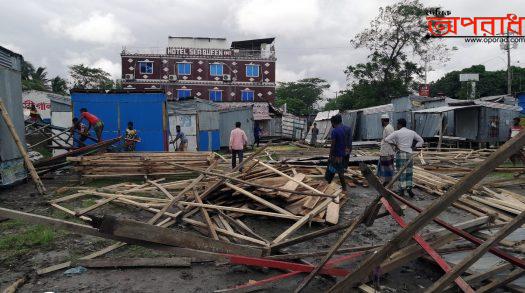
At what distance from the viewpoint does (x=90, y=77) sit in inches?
1940

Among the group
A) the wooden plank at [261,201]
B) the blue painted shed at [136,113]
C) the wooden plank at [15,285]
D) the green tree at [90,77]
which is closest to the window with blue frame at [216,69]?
the green tree at [90,77]

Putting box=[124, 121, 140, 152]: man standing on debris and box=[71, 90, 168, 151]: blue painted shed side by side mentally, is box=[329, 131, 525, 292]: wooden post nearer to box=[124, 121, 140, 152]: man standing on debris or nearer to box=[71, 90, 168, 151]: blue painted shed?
box=[124, 121, 140, 152]: man standing on debris

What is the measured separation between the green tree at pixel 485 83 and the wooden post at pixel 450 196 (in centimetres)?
4621

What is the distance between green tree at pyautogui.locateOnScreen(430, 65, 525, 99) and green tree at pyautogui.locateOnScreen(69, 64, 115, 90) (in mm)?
42831

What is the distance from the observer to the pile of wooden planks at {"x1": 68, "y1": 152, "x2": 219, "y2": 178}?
9773 millimetres

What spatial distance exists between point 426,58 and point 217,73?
72.2ft

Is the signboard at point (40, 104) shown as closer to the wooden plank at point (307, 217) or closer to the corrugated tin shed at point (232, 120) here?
the corrugated tin shed at point (232, 120)

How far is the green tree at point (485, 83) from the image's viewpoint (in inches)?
1822

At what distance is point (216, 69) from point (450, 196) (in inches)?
1631

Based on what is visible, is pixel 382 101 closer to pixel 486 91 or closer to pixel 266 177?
pixel 486 91

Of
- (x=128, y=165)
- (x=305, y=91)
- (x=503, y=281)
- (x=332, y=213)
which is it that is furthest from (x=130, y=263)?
(x=305, y=91)

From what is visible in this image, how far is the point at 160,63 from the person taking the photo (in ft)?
135

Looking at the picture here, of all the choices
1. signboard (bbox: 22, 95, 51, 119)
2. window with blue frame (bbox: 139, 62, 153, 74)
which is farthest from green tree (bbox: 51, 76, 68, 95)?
signboard (bbox: 22, 95, 51, 119)

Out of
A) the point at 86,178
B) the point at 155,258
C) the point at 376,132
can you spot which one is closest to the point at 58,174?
the point at 86,178
